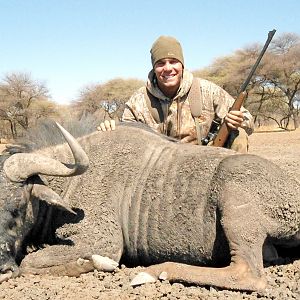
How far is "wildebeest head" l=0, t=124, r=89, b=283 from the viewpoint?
4.09m

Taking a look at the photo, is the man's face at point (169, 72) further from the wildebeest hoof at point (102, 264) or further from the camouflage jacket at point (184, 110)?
the wildebeest hoof at point (102, 264)

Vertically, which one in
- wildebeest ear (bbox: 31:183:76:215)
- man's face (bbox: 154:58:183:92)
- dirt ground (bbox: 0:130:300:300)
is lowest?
dirt ground (bbox: 0:130:300:300)

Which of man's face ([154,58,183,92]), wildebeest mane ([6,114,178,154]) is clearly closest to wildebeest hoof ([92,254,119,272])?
wildebeest mane ([6,114,178,154])

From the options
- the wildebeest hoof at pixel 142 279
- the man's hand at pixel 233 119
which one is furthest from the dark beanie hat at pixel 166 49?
the wildebeest hoof at pixel 142 279

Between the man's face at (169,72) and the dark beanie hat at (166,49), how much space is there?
1.9 inches

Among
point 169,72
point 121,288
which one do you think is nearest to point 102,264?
point 121,288

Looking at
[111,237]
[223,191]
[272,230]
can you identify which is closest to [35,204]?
[111,237]

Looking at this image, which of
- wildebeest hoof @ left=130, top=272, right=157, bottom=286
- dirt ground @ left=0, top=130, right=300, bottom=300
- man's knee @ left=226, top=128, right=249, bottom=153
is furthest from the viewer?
man's knee @ left=226, top=128, right=249, bottom=153

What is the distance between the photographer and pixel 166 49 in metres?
5.73

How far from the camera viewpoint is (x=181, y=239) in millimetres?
4215

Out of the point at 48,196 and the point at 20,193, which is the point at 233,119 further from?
the point at 20,193

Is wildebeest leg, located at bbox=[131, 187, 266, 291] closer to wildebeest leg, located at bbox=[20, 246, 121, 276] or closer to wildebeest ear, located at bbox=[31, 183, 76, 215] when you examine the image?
wildebeest leg, located at bbox=[20, 246, 121, 276]

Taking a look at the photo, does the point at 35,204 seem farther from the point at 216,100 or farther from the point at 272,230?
the point at 216,100

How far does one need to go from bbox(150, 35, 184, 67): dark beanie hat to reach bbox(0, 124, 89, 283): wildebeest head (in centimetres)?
199
